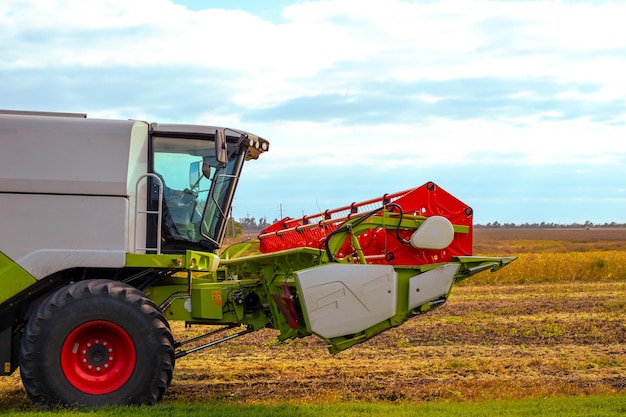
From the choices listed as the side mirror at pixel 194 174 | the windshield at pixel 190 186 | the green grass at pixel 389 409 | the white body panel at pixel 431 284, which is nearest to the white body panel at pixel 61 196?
the windshield at pixel 190 186

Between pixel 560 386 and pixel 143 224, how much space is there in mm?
4998

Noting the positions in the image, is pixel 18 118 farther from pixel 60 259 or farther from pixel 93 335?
pixel 93 335

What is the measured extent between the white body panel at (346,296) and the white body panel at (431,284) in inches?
9.0

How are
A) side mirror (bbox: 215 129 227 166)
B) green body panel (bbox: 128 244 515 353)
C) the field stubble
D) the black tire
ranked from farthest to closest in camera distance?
the field stubble
green body panel (bbox: 128 244 515 353)
side mirror (bbox: 215 129 227 166)
the black tire

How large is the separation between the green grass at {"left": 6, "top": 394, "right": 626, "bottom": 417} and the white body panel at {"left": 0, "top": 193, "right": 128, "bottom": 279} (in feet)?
4.73

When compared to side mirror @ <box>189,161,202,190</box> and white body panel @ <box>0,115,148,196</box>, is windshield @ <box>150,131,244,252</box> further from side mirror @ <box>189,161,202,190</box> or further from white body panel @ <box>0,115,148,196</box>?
white body panel @ <box>0,115,148,196</box>

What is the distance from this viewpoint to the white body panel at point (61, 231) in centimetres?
789

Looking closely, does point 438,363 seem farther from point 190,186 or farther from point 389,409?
point 190,186

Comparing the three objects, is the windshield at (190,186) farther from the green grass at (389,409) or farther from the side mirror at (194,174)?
the green grass at (389,409)

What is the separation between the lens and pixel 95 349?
7.93 meters

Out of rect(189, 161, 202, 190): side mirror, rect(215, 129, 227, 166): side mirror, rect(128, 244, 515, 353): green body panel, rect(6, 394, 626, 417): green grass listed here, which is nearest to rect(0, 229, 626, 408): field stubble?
rect(6, 394, 626, 417): green grass

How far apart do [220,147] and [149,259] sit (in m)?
1.35

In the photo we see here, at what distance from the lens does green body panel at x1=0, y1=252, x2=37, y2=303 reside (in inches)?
309

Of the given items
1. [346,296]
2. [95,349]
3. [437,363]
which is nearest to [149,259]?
[95,349]
